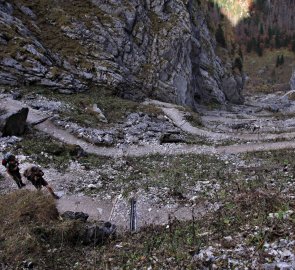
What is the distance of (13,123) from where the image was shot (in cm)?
3022

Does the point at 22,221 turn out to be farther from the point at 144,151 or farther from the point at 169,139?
the point at 169,139

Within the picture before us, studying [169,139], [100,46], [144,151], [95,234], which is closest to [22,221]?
[95,234]

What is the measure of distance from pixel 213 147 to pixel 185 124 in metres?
10.2

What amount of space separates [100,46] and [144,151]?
2570 centimetres

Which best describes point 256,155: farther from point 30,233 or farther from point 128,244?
point 30,233

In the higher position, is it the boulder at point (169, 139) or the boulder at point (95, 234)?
the boulder at point (169, 139)

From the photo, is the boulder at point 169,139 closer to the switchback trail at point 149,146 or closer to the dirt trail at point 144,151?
the switchback trail at point 149,146

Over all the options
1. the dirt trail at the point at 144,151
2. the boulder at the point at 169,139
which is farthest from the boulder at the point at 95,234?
the boulder at the point at 169,139

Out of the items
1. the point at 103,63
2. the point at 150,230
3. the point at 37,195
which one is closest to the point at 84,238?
the point at 150,230

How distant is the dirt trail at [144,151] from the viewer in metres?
18.2

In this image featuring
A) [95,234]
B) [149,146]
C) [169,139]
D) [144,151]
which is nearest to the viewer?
[95,234]

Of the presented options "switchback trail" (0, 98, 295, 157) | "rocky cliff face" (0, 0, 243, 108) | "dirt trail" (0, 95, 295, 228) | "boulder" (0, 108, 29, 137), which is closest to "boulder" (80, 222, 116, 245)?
"dirt trail" (0, 95, 295, 228)

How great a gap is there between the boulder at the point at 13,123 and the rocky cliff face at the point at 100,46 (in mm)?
12278

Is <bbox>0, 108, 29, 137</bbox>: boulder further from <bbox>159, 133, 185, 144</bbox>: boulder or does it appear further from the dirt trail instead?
<bbox>159, 133, 185, 144</bbox>: boulder
